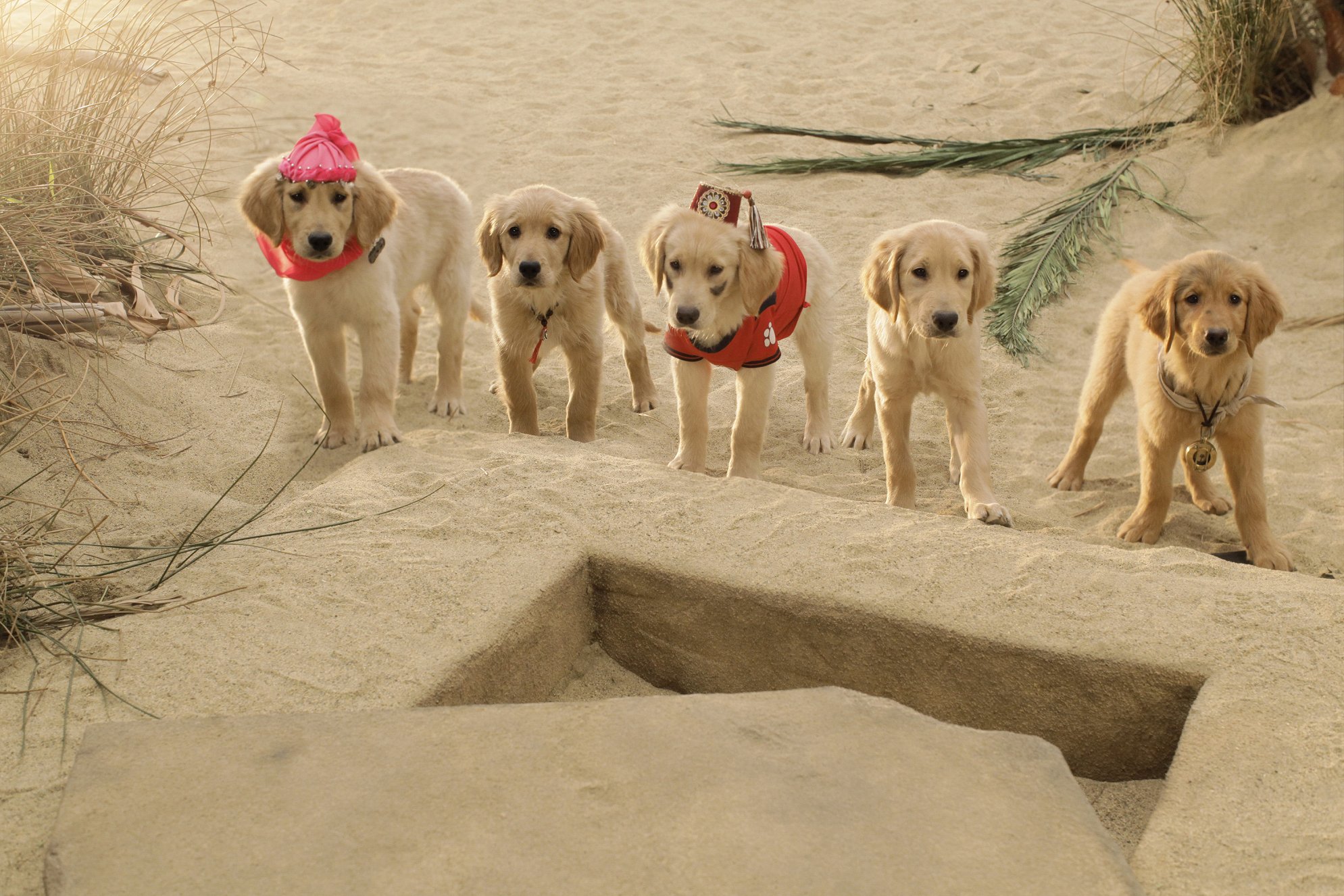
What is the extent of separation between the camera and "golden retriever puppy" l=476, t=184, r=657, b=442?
4.86 meters

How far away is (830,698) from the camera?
2715 mm

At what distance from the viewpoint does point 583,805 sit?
232cm

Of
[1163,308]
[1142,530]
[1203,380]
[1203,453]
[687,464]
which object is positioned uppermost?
[1163,308]

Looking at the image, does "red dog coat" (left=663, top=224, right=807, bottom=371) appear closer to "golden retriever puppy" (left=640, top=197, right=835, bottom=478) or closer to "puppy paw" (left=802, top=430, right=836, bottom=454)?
"golden retriever puppy" (left=640, top=197, right=835, bottom=478)

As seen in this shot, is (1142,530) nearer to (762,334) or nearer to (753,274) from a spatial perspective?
(762,334)

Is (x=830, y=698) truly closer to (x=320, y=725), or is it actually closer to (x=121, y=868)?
(x=320, y=725)

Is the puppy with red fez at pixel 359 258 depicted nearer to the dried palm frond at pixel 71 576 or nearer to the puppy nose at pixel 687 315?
the dried palm frond at pixel 71 576

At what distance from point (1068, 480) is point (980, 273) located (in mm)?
1240

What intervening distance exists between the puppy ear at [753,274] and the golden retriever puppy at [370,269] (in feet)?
5.36

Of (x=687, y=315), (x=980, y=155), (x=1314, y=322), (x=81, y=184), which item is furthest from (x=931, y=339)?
(x=980, y=155)

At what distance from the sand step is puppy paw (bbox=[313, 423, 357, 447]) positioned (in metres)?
2.79

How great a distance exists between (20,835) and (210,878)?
521mm

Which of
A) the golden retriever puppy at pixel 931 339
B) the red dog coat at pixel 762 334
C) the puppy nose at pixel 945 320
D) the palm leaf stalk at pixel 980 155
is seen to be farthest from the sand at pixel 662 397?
the puppy nose at pixel 945 320

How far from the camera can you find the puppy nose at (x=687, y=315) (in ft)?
14.3
